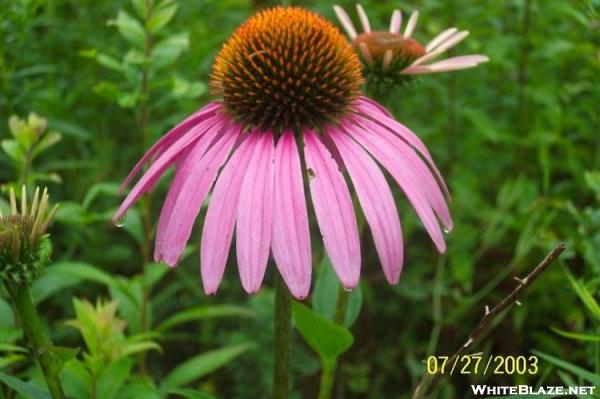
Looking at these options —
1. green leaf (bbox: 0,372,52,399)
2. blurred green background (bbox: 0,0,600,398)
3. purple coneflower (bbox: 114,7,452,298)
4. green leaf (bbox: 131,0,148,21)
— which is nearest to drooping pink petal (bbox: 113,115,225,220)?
purple coneflower (bbox: 114,7,452,298)

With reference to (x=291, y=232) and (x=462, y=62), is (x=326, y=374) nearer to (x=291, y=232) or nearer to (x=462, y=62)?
(x=291, y=232)

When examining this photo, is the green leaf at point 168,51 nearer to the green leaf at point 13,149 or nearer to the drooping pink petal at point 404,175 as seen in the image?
the green leaf at point 13,149

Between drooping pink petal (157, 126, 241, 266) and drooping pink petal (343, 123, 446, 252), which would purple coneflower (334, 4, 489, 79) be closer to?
drooping pink petal (343, 123, 446, 252)

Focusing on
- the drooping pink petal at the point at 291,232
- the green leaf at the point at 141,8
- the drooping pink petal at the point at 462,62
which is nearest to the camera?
the drooping pink petal at the point at 291,232

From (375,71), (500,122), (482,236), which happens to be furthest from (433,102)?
(375,71)

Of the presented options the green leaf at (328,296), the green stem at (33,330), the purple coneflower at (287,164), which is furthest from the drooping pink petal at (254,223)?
the green leaf at (328,296)

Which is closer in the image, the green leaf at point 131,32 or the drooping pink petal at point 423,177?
the drooping pink petal at point 423,177

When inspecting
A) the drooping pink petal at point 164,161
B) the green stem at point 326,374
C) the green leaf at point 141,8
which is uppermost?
the green leaf at point 141,8

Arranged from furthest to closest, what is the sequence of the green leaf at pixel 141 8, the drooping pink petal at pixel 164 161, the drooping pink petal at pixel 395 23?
the green leaf at pixel 141 8 → the drooping pink petal at pixel 395 23 → the drooping pink petal at pixel 164 161

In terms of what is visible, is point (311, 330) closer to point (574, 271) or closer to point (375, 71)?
point (375, 71)
